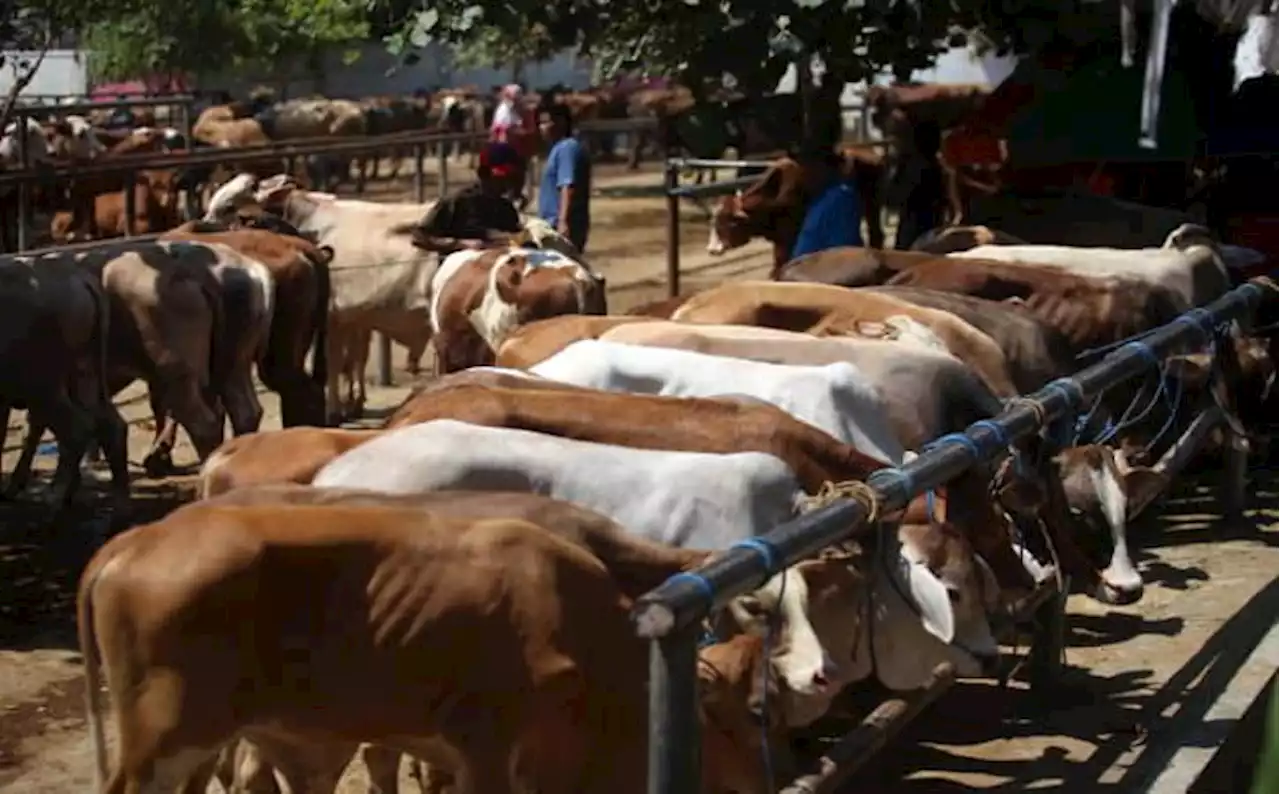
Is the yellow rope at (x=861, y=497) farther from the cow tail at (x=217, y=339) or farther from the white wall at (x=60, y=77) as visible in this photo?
the white wall at (x=60, y=77)

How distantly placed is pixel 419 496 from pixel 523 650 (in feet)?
2.25

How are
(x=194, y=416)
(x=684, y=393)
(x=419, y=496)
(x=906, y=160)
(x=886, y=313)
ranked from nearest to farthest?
1. (x=419, y=496)
2. (x=684, y=393)
3. (x=886, y=313)
4. (x=194, y=416)
5. (x=906, y=160)

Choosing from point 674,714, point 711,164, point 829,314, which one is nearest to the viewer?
point 674,714

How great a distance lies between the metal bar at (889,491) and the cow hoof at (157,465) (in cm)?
596

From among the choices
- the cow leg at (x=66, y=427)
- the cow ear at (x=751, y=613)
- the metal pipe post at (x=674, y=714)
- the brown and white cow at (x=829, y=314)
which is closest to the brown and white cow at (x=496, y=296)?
the brown and white cow at (x=829, y=314)

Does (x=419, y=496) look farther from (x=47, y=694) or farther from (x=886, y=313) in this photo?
(x=886, y=313)

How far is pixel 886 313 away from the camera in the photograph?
903cm

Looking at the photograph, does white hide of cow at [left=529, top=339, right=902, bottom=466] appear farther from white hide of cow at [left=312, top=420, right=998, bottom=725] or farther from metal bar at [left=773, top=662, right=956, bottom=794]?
metal bar at [left=773, top=662, right=956, bottom=794]

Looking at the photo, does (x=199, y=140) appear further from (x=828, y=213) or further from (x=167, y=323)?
(x=167, y=323)

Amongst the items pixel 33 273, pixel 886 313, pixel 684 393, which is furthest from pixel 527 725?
pixel 33 273

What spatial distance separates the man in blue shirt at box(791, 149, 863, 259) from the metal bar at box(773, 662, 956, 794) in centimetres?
627

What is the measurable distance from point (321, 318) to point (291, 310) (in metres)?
0.34

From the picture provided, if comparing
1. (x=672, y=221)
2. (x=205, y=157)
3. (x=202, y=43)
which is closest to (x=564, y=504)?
(x=205, y=157)

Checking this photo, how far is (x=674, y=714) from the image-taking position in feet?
12.3
